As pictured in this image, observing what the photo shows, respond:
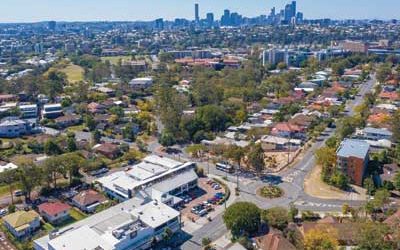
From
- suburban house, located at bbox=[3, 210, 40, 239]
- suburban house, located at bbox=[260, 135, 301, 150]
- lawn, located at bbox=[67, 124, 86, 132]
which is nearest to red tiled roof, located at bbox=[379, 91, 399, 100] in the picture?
suburban house, located at bbox=[260, 135, 301, 150]

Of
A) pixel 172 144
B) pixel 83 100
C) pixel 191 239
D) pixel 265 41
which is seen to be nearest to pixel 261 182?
pixel 191 239

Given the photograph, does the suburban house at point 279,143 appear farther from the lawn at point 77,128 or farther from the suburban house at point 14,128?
the suburban house at point 14,128

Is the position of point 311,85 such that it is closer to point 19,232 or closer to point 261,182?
point 261,182

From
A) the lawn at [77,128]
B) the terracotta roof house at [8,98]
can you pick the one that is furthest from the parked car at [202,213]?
the terracotta roof house at [8,98]

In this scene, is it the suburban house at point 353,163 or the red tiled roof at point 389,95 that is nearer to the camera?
the suburban house at point 353,163

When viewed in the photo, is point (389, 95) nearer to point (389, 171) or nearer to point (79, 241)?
point (389, 171)

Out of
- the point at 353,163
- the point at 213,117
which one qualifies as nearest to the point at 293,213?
the point at 353,163

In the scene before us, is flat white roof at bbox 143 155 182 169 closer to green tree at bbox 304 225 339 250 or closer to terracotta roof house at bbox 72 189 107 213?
terracotta roof house at bbox 72 189 107 213
